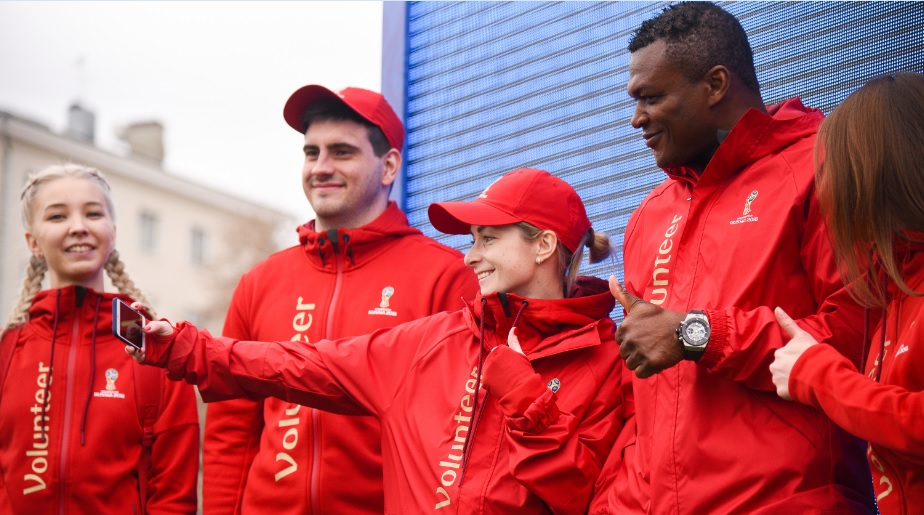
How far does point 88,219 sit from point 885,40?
9.80 ft

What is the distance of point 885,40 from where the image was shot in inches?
140

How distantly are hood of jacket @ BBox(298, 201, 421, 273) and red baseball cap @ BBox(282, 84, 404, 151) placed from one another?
37 cm

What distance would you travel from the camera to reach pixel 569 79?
450 cm

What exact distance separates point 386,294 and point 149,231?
27.8m

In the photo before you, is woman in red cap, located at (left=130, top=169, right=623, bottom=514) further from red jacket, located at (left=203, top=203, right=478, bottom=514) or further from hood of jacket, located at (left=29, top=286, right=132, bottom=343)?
hood of jacket, located at (left=29, top=286, right=132, bottom=343)

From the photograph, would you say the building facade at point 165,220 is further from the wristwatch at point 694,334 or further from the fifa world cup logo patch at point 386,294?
the wristwatch at point 694,334

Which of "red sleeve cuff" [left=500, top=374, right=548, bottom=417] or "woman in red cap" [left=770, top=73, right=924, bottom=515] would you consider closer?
"woman in red cap" [left=770, top=73, right=924, bottom=515]

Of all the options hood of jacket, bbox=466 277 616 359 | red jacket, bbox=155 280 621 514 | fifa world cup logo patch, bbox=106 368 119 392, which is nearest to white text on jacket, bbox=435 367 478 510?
red jacket, bbox=155 280 621 514

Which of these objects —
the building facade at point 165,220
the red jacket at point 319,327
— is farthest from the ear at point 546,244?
the building facade at point 165,220

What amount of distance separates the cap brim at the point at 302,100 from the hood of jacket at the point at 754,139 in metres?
1.74

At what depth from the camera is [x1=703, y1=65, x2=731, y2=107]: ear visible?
3.02 metres

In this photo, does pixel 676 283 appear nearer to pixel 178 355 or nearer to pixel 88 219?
pixel 178 355

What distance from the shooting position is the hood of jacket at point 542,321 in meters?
3.18

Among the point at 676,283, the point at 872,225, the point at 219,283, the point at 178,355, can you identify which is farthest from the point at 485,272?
the point at 219,283
